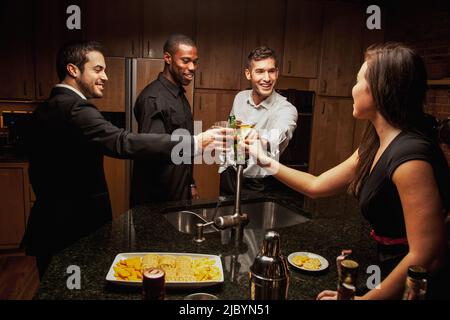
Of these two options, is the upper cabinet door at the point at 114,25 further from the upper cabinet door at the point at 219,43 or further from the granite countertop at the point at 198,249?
the granite countertop at the point at 198,249

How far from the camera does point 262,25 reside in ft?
13.3

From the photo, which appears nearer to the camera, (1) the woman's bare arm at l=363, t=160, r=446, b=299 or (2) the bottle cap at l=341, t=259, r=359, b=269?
(2) the bottle cap at l=341, t=259, r=359, b=269

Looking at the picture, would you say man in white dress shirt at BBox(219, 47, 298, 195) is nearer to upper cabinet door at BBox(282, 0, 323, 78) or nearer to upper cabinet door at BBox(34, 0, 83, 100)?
upper cabinet door at BBox(282, 0, 323, 78)

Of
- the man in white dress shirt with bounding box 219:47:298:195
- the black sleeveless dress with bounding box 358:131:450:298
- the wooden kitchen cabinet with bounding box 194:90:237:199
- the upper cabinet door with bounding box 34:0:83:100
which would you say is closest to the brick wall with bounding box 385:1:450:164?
the man in white dress shirt with bounding box 219:47:298:195

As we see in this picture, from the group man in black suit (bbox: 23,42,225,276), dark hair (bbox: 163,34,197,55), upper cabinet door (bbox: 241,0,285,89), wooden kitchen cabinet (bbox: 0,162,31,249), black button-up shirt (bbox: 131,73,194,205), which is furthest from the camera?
upper cabinet door (bbox: 241,0,285,89)

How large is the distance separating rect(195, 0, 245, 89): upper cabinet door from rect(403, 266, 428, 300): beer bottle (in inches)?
135

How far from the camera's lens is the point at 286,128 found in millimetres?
2635

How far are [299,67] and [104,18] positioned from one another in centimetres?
215

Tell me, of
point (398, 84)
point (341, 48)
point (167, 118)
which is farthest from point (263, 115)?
point (341, 48)

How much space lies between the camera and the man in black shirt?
96.4 inches

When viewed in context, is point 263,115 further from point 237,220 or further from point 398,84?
point 398,84

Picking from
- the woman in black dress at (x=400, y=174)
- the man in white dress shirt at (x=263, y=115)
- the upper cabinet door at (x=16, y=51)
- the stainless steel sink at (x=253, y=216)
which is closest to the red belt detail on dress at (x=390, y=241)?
the woman in black dress at (x=400, y=174)
